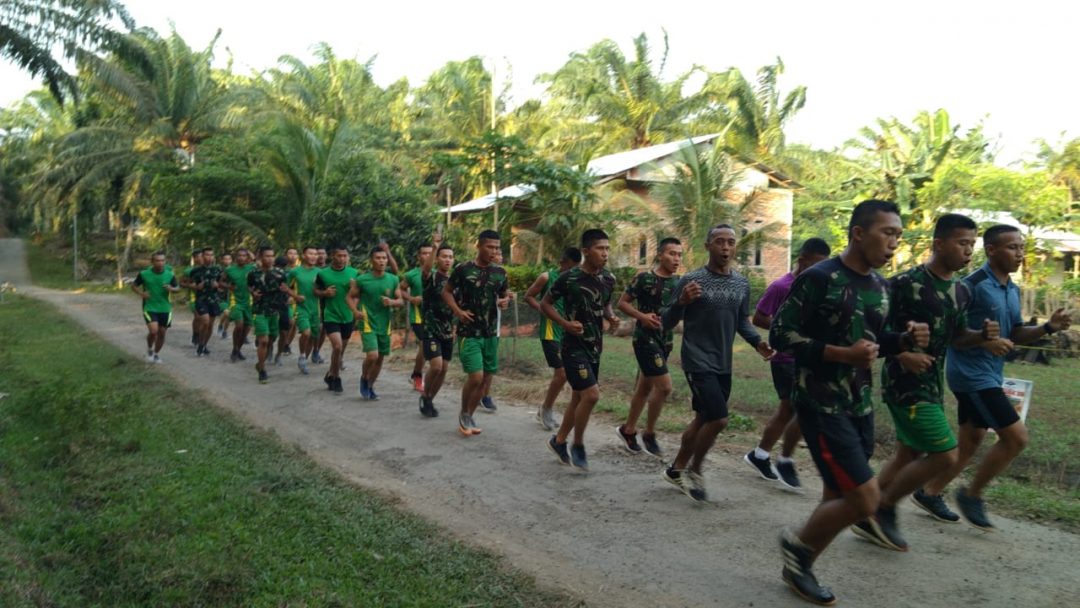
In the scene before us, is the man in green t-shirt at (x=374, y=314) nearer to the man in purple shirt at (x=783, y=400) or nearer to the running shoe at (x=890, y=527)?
the man in purple shirt at (x=783, y=400)

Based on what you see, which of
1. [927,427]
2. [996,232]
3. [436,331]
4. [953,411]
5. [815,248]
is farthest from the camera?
[953,411]

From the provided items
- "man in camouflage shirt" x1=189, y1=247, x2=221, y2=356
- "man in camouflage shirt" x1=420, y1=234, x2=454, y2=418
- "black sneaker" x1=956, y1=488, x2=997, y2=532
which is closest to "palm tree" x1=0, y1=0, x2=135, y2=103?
"man in camouflage shirt" x1=189, y1=247, x2=221, y2=356

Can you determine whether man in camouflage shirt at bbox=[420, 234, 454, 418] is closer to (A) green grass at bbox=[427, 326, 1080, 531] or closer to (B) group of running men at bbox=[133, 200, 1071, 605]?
(B) group of running men at bbox=[133, 200, 1071, 605]

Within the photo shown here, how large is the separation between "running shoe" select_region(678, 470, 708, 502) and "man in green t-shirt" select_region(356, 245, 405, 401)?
504 centimetres

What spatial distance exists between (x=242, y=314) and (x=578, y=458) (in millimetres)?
8413

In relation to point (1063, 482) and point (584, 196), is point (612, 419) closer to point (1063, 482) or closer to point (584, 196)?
point (1063, 482)

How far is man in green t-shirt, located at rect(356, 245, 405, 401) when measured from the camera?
10.1 metres

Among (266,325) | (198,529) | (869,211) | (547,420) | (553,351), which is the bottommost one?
(198,529)

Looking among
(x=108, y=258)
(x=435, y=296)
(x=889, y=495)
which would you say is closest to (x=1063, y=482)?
(x=889, y=495)

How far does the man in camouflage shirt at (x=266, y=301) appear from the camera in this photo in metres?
11.8

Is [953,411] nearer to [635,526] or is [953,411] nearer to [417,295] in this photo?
[635,526]

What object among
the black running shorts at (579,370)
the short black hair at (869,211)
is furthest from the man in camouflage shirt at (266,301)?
the short black hair at (869,211)

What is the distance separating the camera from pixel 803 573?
165 inches

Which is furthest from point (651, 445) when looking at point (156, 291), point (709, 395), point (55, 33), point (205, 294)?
point (55, 33)
